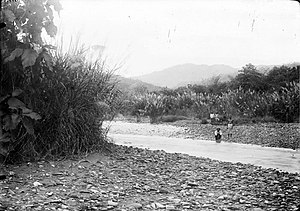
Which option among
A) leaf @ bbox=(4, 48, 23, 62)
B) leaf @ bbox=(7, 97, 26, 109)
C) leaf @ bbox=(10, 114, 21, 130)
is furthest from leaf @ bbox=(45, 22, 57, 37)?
leaf @ bbox=(10, 114, 21, 130)

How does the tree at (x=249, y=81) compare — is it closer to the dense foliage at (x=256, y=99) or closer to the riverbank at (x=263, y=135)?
the dense foliage at (x=256, y=99)

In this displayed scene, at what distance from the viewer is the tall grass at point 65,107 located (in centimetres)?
346

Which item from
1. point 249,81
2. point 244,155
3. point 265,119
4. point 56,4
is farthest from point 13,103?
point 249,81

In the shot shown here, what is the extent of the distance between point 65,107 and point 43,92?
0.22 metres

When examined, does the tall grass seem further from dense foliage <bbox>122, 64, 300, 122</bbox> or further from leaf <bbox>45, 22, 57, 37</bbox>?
dense foliage <bbox>122, 64, 300, 122</bbox>

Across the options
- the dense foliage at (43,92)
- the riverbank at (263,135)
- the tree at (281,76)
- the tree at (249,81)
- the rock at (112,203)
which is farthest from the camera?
the tree at (249,81)

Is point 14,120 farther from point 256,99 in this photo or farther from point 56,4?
point 256,99

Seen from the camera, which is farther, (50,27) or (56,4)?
(50,27)

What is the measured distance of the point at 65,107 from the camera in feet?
11.9

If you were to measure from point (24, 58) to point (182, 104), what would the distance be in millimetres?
12810

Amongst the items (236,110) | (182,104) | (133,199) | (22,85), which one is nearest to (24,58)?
(22,85)

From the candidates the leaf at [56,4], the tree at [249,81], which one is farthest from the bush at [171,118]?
the leaf at [56,4]

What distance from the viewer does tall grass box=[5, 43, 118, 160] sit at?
346 cm

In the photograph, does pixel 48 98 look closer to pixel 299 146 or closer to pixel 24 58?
pixel 24 58
